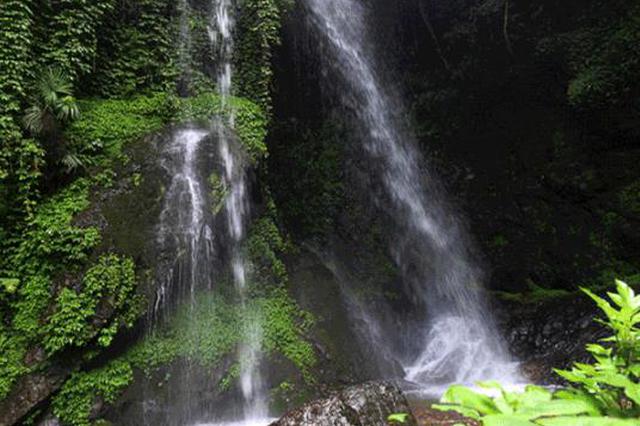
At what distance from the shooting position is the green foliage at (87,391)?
18.7 ft

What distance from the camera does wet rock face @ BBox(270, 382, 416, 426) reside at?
360 centimetres

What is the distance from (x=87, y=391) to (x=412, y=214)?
874 centimetres

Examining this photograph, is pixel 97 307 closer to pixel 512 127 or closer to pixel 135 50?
pixel 135 50

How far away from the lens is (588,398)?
33.5 inches

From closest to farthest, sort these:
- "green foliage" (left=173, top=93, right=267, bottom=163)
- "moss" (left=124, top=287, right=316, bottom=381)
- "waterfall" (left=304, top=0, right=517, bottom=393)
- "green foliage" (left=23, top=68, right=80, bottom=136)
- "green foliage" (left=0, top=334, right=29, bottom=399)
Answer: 1. "green foliage" (left=0, top=334, right=29, bottom=399)
2. "moss" (left=124, top=287, right=316, bottom=381)
3. "green foliage" (left=23, top=68, right=80, bottom=136)
4. "green foliage" (left=173, top=93, right=267, bottom=163)
5. "waterfall" (left=304, top=0, right=517, bottom=393)

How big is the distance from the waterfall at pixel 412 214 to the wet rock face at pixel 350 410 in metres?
5.67

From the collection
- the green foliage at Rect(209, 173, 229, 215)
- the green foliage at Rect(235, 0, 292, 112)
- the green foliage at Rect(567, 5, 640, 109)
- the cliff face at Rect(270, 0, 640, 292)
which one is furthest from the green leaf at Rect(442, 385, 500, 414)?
the green foliage at Rect(567, 5, 640, 109)

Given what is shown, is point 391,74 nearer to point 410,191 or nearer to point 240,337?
point 410,191

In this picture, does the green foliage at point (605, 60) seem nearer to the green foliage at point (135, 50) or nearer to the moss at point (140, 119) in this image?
the moss at point (140, 119)

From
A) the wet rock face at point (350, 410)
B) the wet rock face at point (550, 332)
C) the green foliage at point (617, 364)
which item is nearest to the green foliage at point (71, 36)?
the wet rock face at point (350, 410)

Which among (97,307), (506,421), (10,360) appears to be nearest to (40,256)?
(97,307)

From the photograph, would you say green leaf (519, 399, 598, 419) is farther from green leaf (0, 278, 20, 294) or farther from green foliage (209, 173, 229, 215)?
green foliage (209, 173, 229, 215)

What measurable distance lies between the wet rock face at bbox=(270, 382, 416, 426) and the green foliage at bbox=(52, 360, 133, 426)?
3573 millimetres

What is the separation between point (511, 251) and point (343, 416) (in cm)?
897
